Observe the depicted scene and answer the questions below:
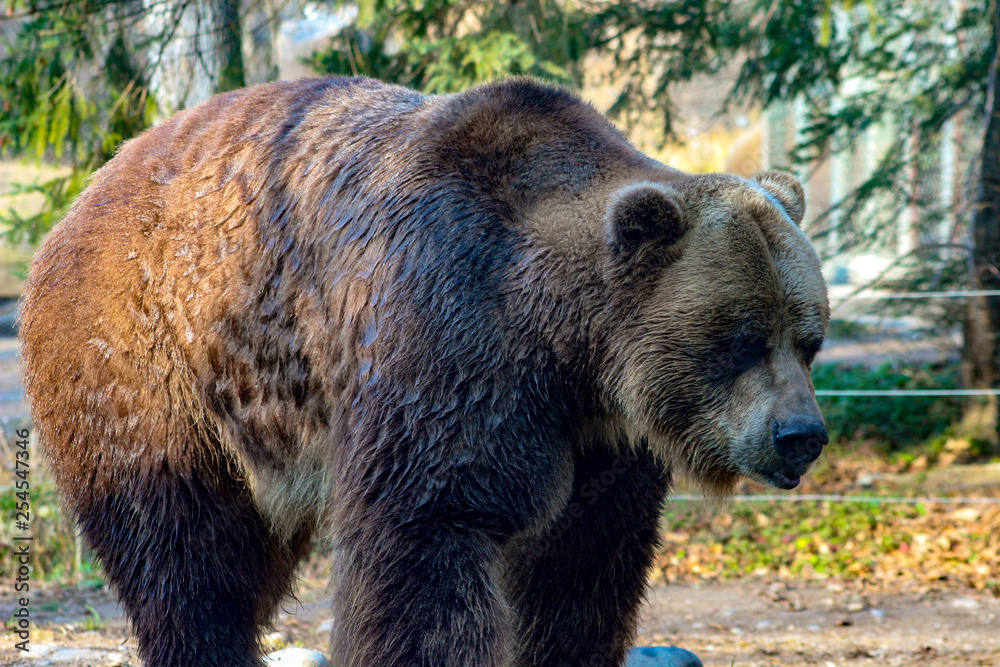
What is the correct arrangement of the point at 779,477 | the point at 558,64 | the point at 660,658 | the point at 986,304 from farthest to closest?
the point at 986,304 → the point at 558,64 → the point at 660,658 → the point at 779,477

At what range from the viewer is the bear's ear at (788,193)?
3207 mm

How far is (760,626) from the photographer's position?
17.3ft

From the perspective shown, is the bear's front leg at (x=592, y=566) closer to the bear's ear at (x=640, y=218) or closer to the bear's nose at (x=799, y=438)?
the bear's nose at (x=799, y=438)

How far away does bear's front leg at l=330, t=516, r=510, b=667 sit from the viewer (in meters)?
2.67

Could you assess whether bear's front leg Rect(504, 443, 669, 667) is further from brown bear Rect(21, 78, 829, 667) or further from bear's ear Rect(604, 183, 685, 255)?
bear's ear Rect(604, 183, 685, 255)

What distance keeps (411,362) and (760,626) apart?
11.2 feet

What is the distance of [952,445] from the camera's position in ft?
25.4

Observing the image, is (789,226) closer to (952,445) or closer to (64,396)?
(64,396)

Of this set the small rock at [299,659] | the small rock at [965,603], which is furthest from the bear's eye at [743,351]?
the small rock at [965,603]

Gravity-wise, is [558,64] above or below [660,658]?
above

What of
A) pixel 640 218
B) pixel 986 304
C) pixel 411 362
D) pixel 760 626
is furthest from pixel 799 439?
pixel 986 304

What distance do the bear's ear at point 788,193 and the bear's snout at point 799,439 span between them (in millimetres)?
827

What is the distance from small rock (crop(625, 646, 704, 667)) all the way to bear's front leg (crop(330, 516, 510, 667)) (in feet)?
4.78

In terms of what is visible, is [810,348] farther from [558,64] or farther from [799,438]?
[558,64]
